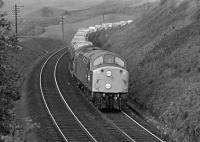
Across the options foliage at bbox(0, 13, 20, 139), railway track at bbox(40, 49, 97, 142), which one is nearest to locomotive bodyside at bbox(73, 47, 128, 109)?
railway track at bbox(40, 49, 97, 142)

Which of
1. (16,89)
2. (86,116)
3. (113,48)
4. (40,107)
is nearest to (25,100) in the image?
(40,107)

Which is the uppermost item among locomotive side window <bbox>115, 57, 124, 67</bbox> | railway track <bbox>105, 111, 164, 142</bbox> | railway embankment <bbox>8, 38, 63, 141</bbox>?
locomotive side window <bbox>115, 57, 124, 67</bbox>

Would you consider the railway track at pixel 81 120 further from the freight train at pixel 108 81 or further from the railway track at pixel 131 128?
the freight train at pixel 108 81

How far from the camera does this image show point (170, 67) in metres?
36.1

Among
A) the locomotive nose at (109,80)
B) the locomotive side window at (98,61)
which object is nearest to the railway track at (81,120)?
the locomotive nose at (109,80)

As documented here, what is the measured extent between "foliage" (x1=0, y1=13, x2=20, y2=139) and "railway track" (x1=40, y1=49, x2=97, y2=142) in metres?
9.44

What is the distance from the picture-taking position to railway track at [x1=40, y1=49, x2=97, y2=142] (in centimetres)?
2603

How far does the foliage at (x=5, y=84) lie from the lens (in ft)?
49.6

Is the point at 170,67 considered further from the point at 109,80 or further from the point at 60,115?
the point at 60,115

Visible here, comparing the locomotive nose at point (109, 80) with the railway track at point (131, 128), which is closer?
the railway track at point (131, 128)

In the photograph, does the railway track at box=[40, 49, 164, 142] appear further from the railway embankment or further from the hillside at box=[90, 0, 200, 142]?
the hillside at box=[90, 0, 200, 142]

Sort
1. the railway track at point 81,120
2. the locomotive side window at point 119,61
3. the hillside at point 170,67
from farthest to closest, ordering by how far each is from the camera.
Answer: the locomotive side window at point 119,61 < the hillside at point 170,67 < the railway track at point 81,120

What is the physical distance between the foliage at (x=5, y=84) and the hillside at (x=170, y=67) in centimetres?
1184

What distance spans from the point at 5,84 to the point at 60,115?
16.4m
